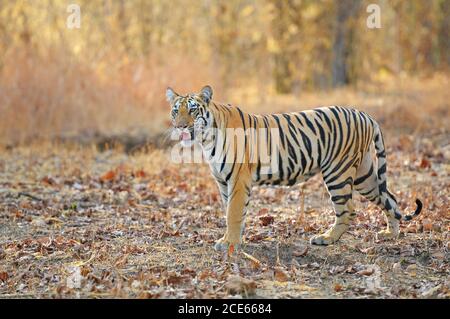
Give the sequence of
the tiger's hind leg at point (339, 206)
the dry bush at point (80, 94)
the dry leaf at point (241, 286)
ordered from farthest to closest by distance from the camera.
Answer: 1. the dry bush at point (80, 94)
2. the tiger's hind leg at point (339, 206)
3. the dry leaf at point (241, 286)

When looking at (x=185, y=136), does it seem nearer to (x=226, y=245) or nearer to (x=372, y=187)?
(x=226, y=245)

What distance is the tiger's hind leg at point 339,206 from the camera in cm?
621

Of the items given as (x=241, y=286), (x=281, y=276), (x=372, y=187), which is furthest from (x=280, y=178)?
(x=241, y=286)

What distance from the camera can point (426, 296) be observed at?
5.04 metres

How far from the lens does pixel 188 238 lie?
21.6ft

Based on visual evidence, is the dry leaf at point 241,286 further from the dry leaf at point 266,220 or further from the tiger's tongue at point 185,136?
the dry leaf at point 266,220

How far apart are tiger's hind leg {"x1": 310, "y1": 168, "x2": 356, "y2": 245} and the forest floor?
0.32 feet

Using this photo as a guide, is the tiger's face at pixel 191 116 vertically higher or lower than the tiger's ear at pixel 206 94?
lower

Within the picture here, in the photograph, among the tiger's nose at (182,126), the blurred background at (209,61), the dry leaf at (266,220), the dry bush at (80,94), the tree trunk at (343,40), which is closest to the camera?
the tiger's nose at (182,126)

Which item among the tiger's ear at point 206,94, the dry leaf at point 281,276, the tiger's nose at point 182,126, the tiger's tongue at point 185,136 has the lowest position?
the dry leaf at point 281,276

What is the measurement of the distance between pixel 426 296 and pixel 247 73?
568 inches

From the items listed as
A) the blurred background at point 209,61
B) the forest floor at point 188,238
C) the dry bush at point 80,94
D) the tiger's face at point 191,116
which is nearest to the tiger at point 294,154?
the tiger's face at point 191,116

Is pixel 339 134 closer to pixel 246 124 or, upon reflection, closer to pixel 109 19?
pixel 246 124

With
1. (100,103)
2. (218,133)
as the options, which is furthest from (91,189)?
(100,103)
